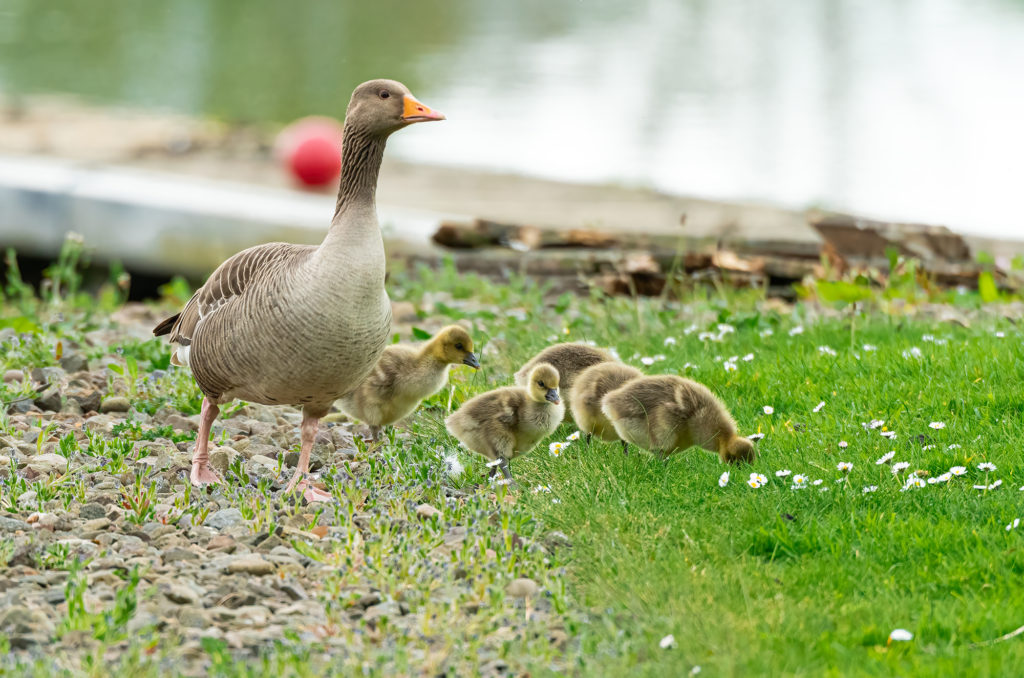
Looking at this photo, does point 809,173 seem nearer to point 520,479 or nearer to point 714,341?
point 714,341

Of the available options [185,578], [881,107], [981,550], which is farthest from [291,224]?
[881,107]

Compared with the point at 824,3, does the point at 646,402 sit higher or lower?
lower

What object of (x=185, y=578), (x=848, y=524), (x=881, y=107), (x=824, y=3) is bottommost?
(x=185, y=578)

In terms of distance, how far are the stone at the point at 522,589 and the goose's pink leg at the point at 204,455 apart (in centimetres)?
158

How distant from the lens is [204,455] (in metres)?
5.23

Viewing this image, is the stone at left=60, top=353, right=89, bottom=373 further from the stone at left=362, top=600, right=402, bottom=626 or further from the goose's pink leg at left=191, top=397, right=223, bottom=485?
the stone at left=362, top=600, right=402, bottom=626

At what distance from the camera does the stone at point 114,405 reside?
20.1 feet

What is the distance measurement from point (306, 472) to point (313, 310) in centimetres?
85

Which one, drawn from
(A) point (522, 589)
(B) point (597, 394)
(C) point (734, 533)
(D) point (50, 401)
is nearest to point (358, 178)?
(B) point (597, 394)

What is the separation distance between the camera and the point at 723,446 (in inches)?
202

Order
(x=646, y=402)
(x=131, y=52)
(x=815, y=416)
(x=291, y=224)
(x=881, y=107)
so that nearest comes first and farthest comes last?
1. (x=646, y=402)
2. (x=815, y=416)
3. (x=291, y=224)
4. (x=881, y=107)
5. (x=131, y=52)

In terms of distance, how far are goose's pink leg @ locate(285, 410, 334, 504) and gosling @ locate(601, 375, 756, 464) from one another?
126 centimetres

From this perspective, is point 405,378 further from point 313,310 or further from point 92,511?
point 92,511

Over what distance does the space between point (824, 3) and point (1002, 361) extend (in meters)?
25.8
